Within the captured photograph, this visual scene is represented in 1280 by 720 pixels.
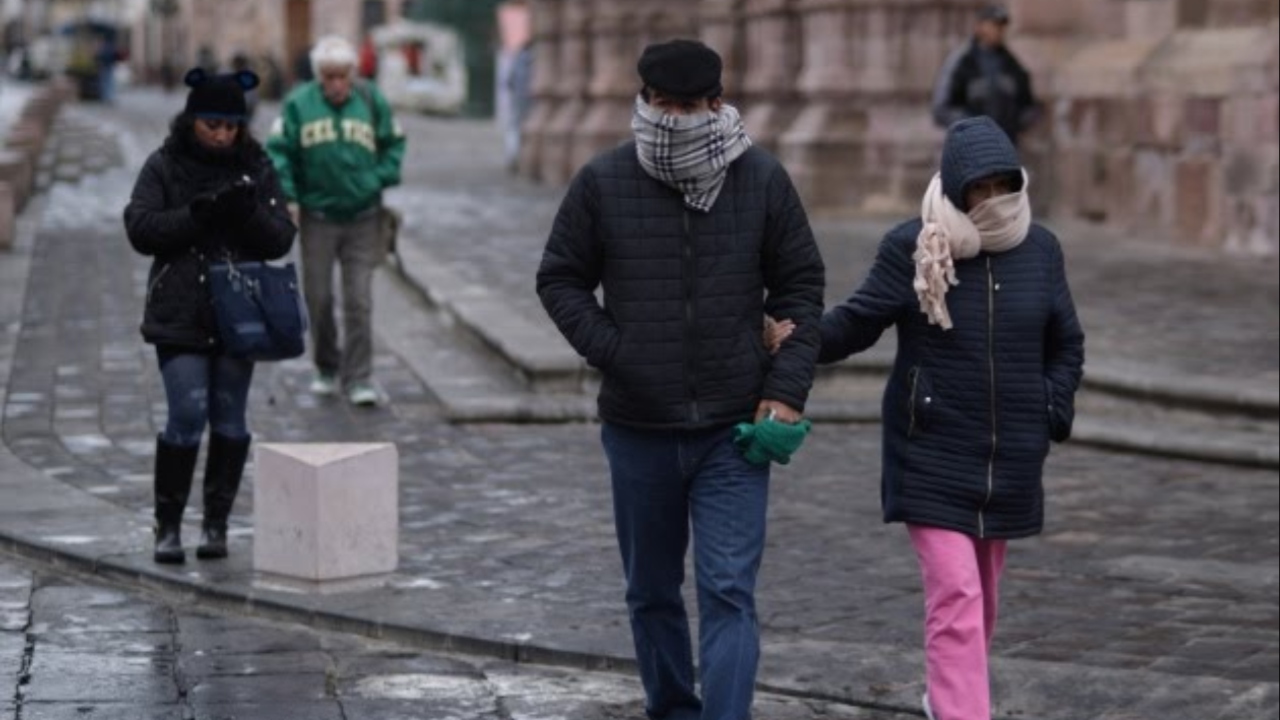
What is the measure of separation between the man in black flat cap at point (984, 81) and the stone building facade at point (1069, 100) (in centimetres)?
162

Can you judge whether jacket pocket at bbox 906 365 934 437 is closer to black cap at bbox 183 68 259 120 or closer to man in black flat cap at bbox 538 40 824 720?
man in black flat cap at bbox 538 40 824 720

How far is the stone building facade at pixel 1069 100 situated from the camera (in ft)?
66.4

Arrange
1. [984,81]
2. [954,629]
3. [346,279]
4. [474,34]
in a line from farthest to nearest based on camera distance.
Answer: [474,34]
[984,81]
[346,279]
[954,629]

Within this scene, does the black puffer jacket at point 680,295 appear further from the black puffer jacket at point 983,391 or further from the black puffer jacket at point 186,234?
the black puffer jacket at point 186,234

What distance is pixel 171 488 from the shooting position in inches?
383

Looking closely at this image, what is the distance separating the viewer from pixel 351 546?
9375 mm

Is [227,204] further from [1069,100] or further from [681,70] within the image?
[1069,100]

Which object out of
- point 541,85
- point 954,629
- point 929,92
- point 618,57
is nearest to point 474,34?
point 541,85

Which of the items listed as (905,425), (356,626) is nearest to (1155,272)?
(356,626)

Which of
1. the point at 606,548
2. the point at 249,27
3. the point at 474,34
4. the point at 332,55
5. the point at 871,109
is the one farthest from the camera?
the point at 249,27

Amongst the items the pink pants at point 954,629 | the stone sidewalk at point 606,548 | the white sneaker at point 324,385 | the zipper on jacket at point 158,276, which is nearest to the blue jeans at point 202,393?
the zipper on jacket at point 158,276

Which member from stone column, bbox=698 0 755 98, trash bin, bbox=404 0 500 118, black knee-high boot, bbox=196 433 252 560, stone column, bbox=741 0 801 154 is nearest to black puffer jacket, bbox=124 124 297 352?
black knee-high boot, bbox=196 433 252 560

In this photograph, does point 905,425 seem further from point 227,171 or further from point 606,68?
point 606,68

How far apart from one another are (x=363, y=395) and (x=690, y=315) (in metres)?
7.25
